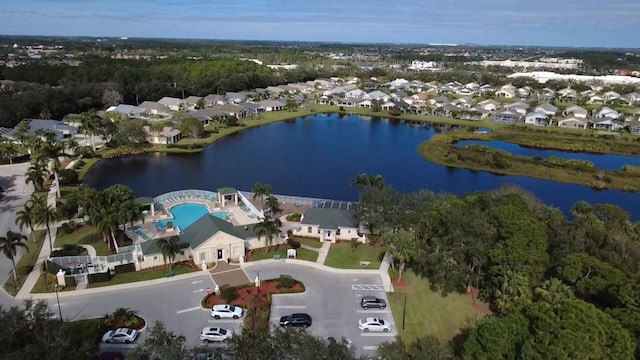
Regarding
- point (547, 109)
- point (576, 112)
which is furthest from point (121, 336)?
point (576, 112)

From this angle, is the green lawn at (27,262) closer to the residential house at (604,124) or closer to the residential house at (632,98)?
the residential house at (604,124)

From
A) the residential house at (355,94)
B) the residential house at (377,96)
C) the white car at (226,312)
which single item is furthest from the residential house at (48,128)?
the residential house at (377,96)

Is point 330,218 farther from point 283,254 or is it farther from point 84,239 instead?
point 84,239

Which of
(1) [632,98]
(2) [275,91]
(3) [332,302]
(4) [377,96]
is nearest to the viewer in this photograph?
(3) [332,302]

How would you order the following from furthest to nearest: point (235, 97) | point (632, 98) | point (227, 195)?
point (632, 98)
point (235, 97)
point (227, 195)

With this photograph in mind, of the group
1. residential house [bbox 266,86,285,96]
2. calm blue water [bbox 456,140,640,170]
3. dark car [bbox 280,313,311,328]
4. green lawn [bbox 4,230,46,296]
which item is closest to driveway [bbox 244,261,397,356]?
dark car [bbox 280,313,311,328]

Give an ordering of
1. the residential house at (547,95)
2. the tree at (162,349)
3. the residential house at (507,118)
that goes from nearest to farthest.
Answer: the tree at (162,349) → the residential house at (507,118) → the residential house at (547,95)
